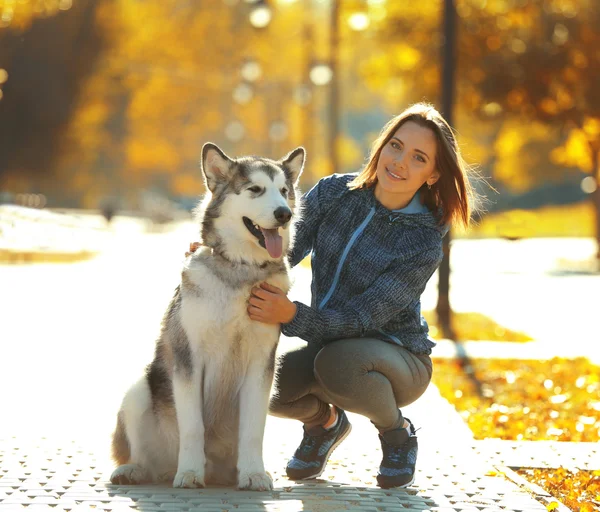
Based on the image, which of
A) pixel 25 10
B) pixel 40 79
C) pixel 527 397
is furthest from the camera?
pixel 40 79

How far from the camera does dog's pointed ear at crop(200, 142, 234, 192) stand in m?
5.41

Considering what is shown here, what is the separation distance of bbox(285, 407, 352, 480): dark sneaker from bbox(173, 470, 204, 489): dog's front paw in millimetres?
769

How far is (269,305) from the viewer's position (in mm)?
5277

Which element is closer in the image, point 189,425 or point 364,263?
point 189,425

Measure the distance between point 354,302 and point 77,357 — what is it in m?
5.30

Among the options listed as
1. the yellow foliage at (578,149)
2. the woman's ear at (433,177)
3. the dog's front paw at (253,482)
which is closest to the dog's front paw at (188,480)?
the dog's front paw at (253,482)

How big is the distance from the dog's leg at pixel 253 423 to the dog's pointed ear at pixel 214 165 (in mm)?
948

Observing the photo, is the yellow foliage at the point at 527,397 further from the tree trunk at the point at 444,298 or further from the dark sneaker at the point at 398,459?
the tree trunk at the point at 444,298

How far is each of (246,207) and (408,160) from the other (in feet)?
3.68

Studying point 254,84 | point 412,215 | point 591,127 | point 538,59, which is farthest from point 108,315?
point 254,84

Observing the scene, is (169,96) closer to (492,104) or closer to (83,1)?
(83,1)

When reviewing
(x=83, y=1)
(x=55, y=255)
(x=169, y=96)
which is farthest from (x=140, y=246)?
(x=169, y=96)

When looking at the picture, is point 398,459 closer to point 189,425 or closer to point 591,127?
point 189,425

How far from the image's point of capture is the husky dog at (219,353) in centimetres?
527
